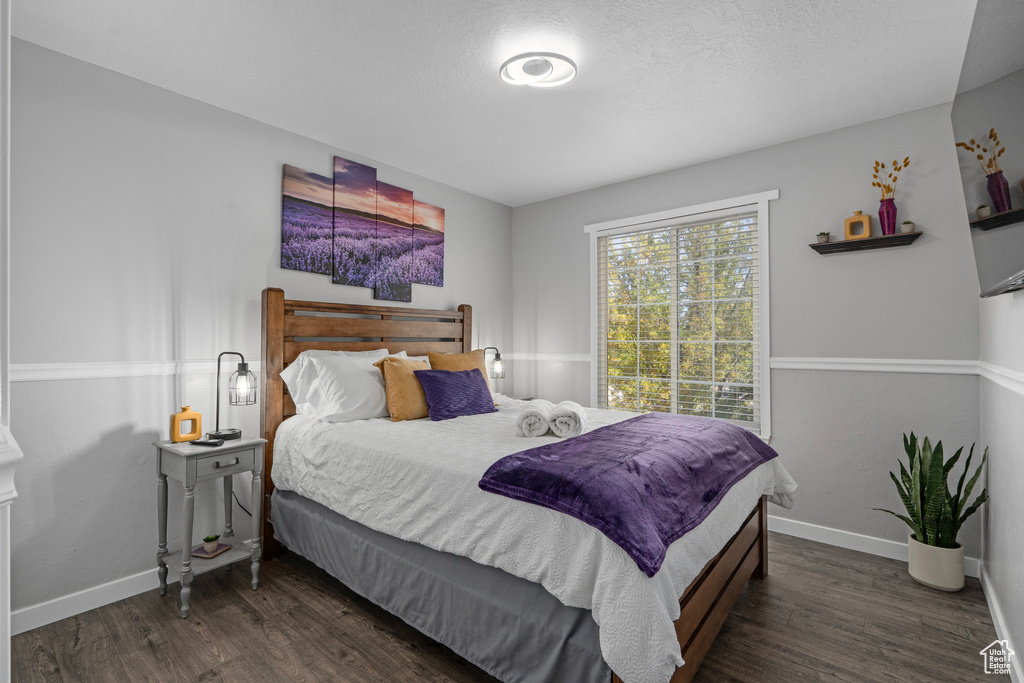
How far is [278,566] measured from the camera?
2.81 metres

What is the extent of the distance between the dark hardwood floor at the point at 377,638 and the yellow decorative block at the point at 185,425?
77cm

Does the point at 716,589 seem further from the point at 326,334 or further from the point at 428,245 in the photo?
the point at 428,245

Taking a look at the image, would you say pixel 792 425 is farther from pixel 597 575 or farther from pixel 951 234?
pixel 597 575

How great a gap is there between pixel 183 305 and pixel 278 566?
5.00 feet

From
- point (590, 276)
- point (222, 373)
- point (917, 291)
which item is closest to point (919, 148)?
point (917, 291)

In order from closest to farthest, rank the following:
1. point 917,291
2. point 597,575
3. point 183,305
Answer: point 597,575
point 183,305
point 917,291

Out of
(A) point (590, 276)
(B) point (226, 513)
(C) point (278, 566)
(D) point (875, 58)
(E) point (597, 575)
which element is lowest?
(C) point (278, 566)

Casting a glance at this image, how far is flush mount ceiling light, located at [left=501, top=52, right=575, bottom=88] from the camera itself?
93.0 inches

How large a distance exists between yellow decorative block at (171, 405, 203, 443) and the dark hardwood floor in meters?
0.77

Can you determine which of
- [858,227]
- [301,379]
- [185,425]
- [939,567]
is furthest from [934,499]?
[185,425]

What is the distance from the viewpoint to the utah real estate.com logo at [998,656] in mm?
1910

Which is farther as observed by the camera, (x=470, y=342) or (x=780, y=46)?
(x=470, y=342)

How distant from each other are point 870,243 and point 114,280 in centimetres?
412

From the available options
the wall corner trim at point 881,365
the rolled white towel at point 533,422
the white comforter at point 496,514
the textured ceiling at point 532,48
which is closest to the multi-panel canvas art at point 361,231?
the textured ceiling at point 532,48
